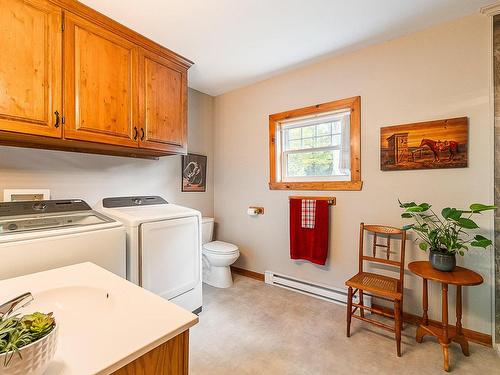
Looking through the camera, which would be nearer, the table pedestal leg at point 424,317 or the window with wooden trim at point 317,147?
the table pedestal leg at point 424,317

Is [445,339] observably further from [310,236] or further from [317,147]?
[317,147]

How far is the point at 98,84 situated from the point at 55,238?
112 cm

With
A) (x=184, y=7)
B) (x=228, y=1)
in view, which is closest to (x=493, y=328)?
A: (x=228, y=1)

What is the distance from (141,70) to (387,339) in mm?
2934

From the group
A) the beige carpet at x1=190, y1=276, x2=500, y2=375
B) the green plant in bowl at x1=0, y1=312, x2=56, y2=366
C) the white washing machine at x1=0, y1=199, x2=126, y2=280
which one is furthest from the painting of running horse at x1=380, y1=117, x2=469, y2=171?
the green plant in bowl at x1=0, y1=312, x2=56, y2=366

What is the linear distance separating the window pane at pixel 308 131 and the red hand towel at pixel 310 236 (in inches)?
30.0

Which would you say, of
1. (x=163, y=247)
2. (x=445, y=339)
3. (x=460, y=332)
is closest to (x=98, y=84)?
(x=163, y=247)

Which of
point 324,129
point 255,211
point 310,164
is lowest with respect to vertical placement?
point 255,211

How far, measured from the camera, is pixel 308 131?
2.80 meters

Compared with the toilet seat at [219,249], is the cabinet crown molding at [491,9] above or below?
above

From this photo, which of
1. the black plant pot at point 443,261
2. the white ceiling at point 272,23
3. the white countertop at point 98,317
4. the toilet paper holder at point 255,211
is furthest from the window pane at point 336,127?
the white countertop at point 98,317

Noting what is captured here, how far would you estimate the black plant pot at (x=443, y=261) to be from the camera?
1.70 metres

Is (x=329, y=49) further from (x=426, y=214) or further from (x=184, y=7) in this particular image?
(x=426, y=214)

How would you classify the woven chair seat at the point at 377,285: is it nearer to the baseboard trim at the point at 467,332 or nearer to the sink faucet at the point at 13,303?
the baseboard trim at the point at 467,332
